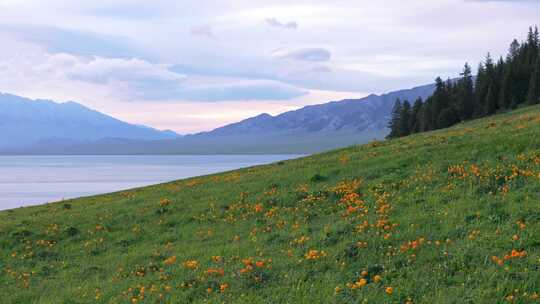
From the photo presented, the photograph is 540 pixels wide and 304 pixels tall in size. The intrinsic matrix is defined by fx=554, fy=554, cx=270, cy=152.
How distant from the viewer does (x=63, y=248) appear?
19.9 m

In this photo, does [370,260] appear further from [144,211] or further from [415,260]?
[144,211]

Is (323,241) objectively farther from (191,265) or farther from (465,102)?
(465,102)

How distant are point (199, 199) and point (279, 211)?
→ 6585 mm

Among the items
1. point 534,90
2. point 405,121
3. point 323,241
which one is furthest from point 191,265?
point 405,121

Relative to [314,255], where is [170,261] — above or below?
below

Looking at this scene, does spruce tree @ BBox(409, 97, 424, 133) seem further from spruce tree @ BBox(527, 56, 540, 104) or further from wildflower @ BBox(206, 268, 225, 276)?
wildflower @ BBox(206, 268, 225, 276)

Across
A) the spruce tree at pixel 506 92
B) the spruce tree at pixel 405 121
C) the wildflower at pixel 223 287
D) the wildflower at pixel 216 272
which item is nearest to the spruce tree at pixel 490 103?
the spruce tree at pixel 506 92

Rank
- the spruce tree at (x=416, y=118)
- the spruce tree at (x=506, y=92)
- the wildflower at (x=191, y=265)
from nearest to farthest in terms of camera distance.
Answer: the wildflower at (x=191, y=265)
the spruce tree at (x=506, y=92)
the spruce tree at (x=416, y=118)

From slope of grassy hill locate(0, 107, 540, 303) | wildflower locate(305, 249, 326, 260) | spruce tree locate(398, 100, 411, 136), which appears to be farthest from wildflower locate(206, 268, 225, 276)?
spruce tree locate(398, 100, 411, 136)

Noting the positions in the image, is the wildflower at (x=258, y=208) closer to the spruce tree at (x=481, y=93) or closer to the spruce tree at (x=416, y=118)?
the spruce tree at (x=481, y=93)

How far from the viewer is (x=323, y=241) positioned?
577 inches

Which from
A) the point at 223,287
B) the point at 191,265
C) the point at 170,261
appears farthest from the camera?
the point at 170,261

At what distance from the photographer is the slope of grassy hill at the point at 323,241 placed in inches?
431

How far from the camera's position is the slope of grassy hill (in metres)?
11.0
